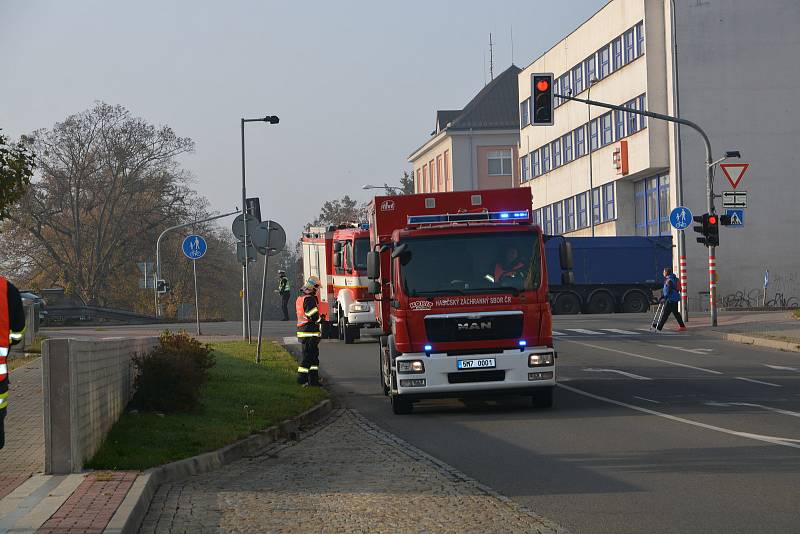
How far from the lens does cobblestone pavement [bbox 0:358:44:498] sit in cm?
1020

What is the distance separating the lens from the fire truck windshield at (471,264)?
16.4 metres

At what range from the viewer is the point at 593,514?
8609mm

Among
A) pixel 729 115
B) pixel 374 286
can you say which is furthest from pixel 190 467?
pixel 729 115

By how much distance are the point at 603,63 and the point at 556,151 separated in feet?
32.7

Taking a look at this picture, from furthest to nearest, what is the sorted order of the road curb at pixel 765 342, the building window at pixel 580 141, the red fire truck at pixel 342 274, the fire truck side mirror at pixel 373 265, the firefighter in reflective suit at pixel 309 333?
the building window at pixel 580 141
the red fire truck at pixel 342 274
the road curb at pixel 765 342
the firefighter in reflective suit at pixel 309 333
the fire truck side mirror at pixel 373 265

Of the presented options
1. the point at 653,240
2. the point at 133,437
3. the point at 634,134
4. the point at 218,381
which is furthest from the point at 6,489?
the point at 634,134

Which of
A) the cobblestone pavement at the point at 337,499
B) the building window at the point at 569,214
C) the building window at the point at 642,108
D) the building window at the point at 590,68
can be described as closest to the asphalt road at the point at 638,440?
the cobblestone pavement at the point at 337,499

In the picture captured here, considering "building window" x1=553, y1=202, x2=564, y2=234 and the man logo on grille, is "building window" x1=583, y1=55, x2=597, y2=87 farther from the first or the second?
the man logo on grille

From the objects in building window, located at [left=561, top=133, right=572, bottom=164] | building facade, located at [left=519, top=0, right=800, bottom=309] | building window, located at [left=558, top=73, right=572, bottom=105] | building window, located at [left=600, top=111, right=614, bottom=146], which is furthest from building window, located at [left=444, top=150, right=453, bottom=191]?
building facade, located at [left=519, top=0, right=800, bottom=309]

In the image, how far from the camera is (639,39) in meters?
56.9

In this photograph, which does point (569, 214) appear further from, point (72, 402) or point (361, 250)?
point (72, 402)

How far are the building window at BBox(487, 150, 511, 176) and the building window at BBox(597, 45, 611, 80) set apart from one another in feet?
85.8

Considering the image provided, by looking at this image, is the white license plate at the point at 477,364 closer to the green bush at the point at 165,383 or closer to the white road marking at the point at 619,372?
the green bush at the point at 165,383

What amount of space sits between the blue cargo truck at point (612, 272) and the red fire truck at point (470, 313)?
36.6 metres
